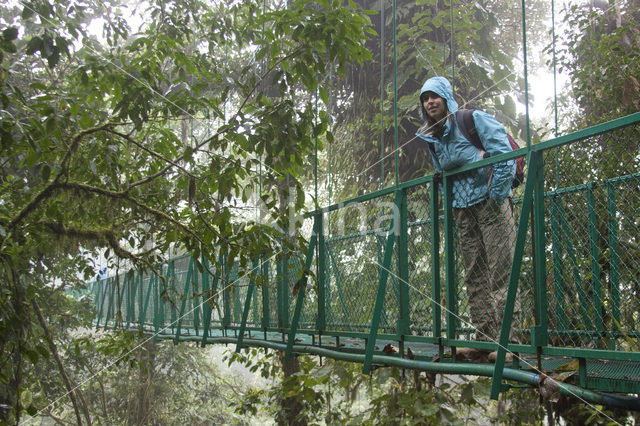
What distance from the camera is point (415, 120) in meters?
6.34

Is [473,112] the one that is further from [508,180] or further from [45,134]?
[45,134]

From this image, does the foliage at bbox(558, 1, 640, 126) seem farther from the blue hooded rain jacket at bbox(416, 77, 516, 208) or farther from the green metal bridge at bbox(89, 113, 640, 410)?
the blue hooded rain jacket at bbox(416, 77, 516, 208)

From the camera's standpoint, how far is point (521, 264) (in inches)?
83.7

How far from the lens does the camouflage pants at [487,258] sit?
93.1 inches

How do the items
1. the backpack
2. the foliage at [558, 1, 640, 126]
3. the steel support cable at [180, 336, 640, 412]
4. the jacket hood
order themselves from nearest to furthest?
the steel support cable at [180, 336, 640, 412]
the backpack
the jacket hood
the foliage at [558, 1, 640, 126]

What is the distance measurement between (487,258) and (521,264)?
1.06 feet

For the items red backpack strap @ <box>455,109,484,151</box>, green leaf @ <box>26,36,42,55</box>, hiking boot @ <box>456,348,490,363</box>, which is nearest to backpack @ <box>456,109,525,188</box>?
red backpack strap @ <box>455,109,484,151</box>

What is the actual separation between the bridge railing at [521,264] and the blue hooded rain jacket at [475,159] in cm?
5

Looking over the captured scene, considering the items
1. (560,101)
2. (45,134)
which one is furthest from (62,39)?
(560,101)

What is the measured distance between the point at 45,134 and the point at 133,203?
0.98 m

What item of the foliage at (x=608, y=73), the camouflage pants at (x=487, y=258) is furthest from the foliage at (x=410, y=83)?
the camouflage pants at (x=487, y=258)

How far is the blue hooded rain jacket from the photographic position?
91.8 inches

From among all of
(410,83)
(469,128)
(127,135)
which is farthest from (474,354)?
(410,83)

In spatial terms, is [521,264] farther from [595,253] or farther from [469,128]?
[469,128]
